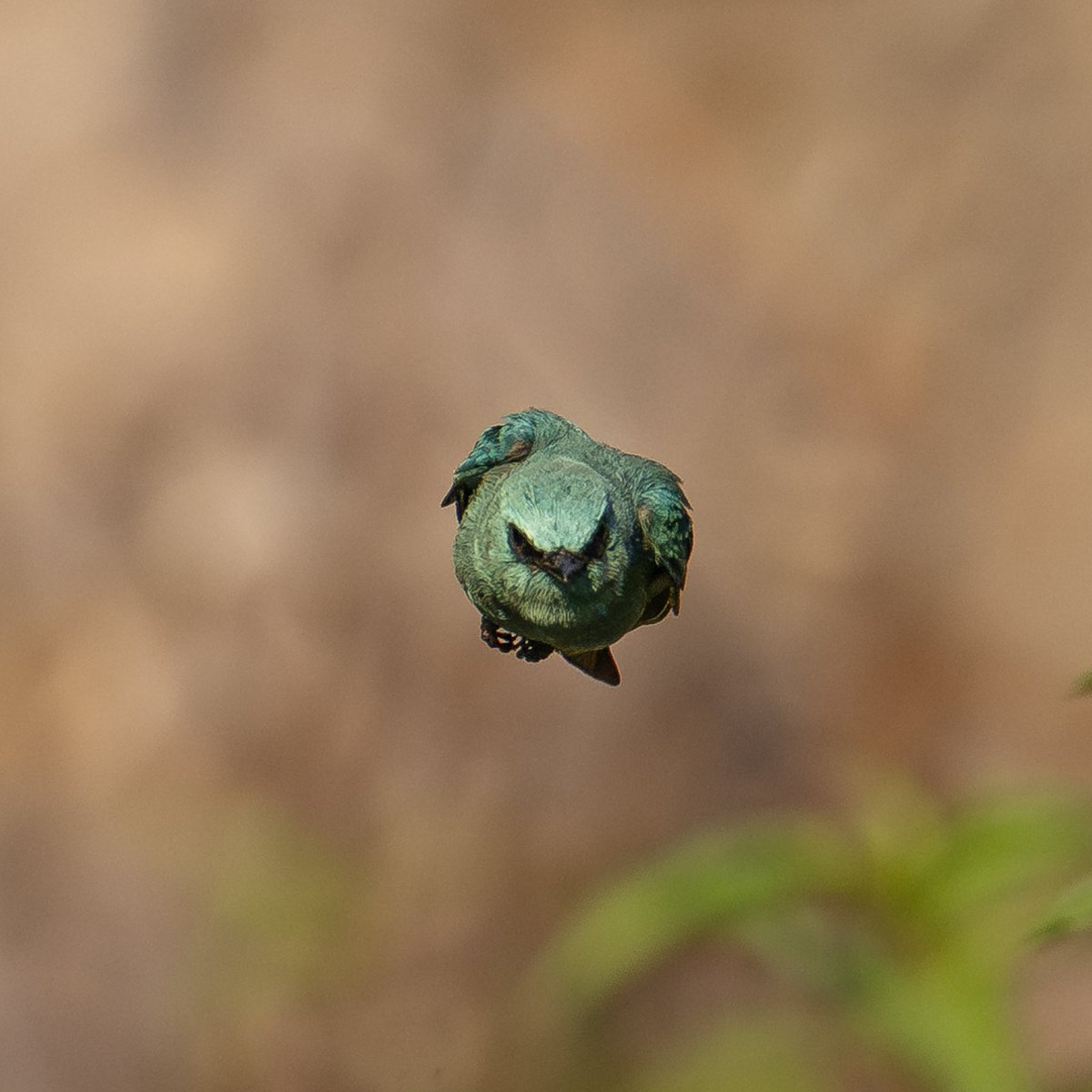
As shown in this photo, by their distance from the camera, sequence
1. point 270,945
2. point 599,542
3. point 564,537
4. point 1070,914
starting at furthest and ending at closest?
point 270,945, point 599,542, point 564,537, point 1070,914

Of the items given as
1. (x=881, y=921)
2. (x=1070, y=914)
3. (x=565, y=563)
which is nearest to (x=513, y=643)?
(x=565, y=563)

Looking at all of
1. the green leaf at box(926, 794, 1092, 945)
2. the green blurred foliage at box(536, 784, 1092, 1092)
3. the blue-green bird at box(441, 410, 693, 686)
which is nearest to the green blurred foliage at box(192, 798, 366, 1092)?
the green blurred foliage at box(536, 784, 1092, 1092)

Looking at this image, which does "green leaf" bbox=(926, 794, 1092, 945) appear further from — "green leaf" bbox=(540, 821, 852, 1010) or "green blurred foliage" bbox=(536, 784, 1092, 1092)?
"green leaf" bbox=(540, 821, 852, 1010)

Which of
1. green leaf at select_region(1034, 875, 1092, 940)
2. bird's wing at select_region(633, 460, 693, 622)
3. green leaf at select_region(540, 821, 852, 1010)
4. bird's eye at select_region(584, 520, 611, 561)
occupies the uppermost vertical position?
green leaf at select_region(540, 821, 852, 1010)

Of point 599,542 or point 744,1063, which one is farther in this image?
point 744,1063

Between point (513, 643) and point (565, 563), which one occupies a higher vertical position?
point (513, 643)

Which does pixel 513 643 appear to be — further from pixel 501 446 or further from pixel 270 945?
pixel 270 945

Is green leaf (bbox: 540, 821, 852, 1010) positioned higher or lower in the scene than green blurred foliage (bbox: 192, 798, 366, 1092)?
lower
